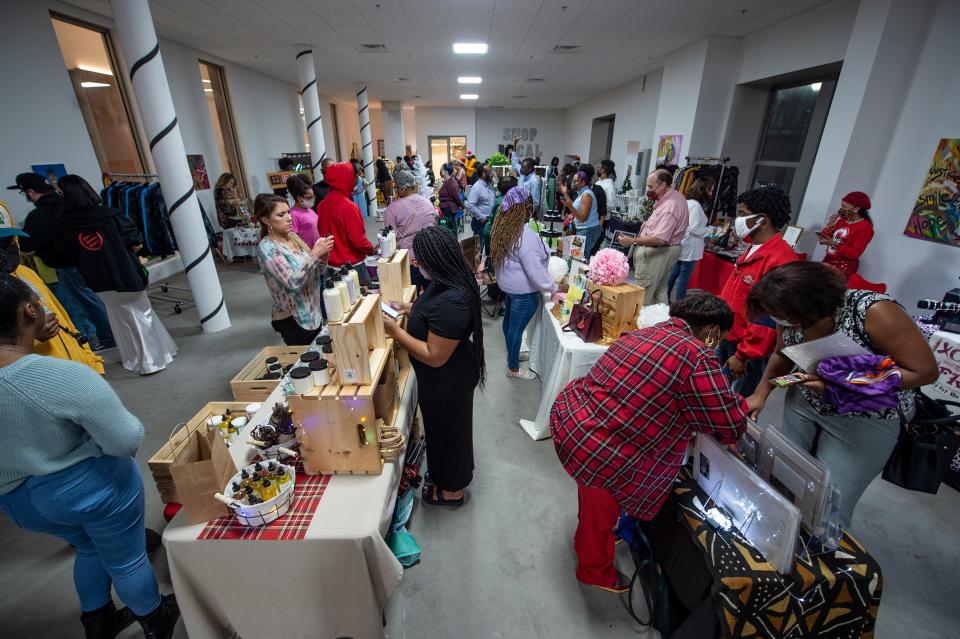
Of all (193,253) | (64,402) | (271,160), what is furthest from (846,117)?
(271,160)

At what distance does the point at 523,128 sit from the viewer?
18109mm

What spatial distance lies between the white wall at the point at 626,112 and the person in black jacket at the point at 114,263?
31.5ft

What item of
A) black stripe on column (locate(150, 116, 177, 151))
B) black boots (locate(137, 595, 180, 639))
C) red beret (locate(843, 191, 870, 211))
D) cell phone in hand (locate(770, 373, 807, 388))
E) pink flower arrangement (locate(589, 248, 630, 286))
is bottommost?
black boots (locate(137, 595, 180, 639))

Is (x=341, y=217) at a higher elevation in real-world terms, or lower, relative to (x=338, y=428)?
higher

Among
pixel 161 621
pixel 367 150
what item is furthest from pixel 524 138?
pixel 161 621

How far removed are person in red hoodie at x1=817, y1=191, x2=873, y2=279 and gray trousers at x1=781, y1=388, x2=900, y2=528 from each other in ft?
8.97

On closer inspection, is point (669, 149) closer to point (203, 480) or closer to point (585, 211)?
point (585, 211)

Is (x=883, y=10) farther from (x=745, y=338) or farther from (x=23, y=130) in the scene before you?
(x=23, y=130)

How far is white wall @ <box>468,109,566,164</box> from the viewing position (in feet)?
59.0

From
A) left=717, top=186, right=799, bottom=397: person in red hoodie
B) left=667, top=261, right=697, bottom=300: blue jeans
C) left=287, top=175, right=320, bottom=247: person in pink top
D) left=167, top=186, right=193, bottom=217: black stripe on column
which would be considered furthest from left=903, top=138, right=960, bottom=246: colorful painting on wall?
left=167, top=186, right=193, bottom=217: black stripe on column

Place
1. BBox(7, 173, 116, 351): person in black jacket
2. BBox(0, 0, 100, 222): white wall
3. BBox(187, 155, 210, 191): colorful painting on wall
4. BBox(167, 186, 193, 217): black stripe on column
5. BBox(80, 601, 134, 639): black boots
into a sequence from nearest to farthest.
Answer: BBox(80, 601, 134, 639): black boots
BBox(7, 173, 116, 351): person in black jacket
BBox(167, 186, 193, 217): black stripe on column
BBox(0, 0, 100, 222): white wall
BBox(187, 155, 210, 191): colorful painting on wall

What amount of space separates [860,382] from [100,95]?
8.95m

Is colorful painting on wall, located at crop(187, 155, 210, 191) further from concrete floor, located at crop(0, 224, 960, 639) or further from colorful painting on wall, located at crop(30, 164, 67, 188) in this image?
concrete floor, located at crop(0, 224, 960, 639)

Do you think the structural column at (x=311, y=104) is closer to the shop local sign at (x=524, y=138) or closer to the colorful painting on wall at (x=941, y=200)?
the colorful painting on wall at (x=941, y=200)
